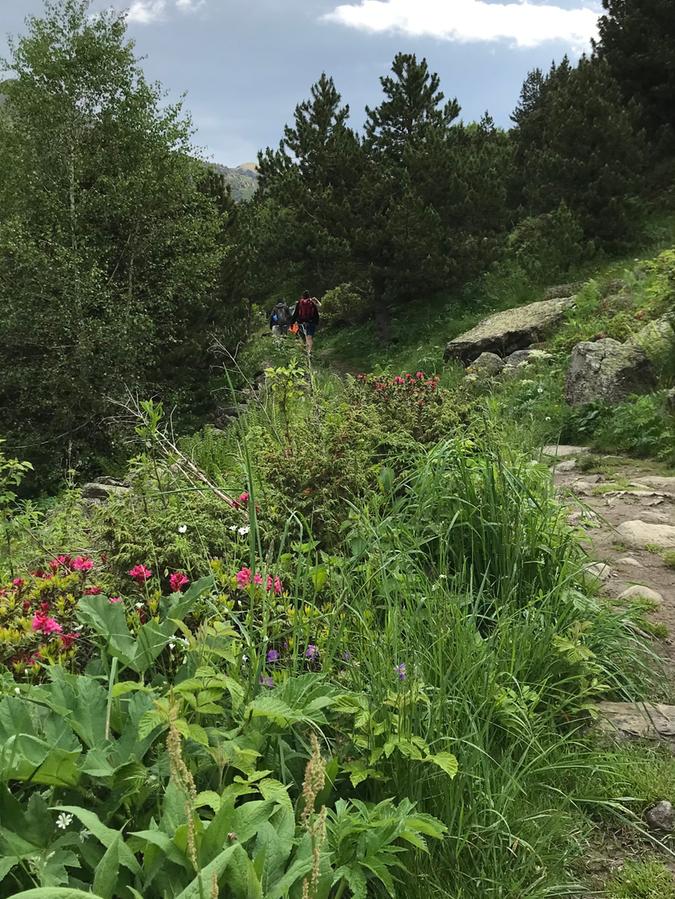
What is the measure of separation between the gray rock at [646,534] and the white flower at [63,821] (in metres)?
3.58

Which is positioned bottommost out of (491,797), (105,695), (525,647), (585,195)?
(491,797)

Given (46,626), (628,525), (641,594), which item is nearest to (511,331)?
(628,525)

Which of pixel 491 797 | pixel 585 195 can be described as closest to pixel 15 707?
pixel 491 797

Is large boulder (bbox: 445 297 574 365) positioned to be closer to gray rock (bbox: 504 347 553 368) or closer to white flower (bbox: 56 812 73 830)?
gray rock (bbox: 504 347 553 368)

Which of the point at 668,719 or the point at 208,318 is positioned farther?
the point at 208,318

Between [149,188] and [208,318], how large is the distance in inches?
134

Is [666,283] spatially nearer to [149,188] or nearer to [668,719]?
[668,719]

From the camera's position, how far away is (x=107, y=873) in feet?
4.24

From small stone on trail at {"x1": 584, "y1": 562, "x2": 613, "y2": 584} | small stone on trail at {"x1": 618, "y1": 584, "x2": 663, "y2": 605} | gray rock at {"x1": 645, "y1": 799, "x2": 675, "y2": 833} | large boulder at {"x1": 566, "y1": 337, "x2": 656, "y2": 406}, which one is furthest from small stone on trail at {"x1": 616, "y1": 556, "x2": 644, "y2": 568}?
large boulder at {"x1": 566, "y1": 337, "x2": 656, "y2": 406}

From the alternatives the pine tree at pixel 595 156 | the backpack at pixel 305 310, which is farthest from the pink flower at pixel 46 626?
the pine tree at pixel 595 156

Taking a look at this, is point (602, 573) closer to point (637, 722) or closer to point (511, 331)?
point (637, 722)

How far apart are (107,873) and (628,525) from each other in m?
3.86

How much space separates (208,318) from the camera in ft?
53.2

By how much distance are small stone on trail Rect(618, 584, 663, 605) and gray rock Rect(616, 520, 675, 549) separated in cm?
71
